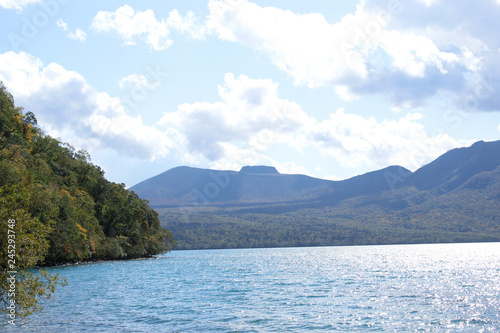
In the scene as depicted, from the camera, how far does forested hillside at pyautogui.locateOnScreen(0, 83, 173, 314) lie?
8344 centimetres

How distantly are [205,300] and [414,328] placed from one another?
Result: 75.6ft

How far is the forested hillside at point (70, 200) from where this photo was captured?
83.4 meters

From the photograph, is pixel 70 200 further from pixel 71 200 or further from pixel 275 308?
pixel 275 308

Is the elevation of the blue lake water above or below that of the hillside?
below

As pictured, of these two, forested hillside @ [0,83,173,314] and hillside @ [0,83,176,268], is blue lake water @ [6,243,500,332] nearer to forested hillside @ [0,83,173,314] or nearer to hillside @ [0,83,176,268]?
forested hillside @ [0,83,173,314]

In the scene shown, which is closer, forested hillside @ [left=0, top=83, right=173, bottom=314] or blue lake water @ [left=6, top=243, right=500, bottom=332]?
blue lake water @ [left=6, top=243, right=500, bottom=332]

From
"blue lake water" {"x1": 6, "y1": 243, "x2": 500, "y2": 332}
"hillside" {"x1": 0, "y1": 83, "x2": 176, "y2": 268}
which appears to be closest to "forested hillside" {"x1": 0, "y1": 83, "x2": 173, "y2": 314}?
"hillside" {"x1": 0, "y1": 83, "x2": 176, "y2": 268}

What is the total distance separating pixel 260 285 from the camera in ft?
196

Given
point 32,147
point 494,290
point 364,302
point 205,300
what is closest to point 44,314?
point 205,300

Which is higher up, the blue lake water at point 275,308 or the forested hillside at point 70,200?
the forested hillside at point 70,200

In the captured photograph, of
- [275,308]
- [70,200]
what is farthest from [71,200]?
[275,308]

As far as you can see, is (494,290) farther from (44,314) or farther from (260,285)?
(44,314)

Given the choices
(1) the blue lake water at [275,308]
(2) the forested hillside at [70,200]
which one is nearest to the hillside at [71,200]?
(2) the forested hillside at [70,200]

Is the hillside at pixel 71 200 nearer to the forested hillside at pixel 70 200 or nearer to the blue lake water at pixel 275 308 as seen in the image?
the forested hillside at pixel 70 200
